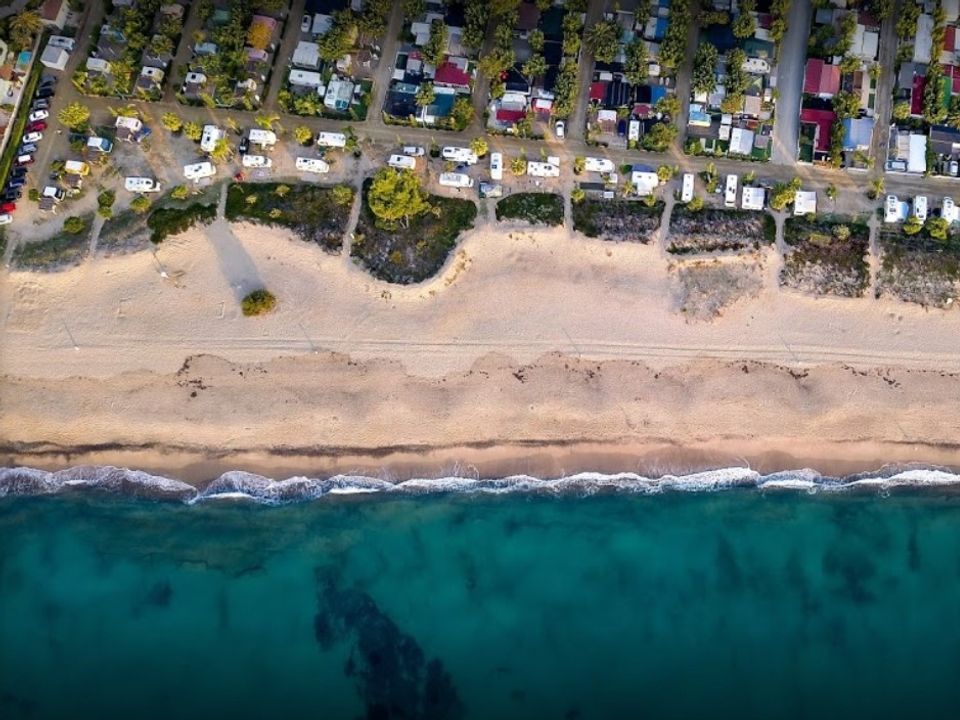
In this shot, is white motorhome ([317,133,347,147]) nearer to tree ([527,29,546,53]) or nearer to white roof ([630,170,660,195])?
tree ([527,29,546,53])

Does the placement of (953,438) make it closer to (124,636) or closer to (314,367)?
(314,367)

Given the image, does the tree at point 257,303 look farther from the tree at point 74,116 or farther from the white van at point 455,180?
the tree at point 74,116

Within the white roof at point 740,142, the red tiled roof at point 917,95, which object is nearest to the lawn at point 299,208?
the white roof at point 740,142

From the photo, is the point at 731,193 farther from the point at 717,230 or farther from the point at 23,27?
the point at 23,27

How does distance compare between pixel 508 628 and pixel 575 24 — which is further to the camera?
pixel 575 24

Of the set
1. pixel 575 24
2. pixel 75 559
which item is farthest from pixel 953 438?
pixel 75 559

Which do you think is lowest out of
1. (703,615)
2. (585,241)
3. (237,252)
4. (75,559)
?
(75,559)
